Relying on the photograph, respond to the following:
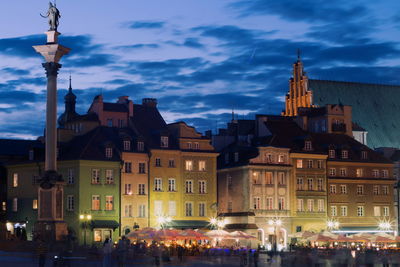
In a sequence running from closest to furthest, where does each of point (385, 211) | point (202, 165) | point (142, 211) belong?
point (142, 211)
point (202, 165)
point (385, 211)

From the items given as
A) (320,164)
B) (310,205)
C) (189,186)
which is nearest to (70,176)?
(189,186)

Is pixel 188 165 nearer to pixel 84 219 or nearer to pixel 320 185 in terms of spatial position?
pixel 84 219

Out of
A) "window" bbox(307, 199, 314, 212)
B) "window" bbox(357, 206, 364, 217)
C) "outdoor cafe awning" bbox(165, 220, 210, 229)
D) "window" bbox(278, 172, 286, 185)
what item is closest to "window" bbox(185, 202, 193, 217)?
"outdoor cafe awning" bbox(165, 220, 210, 229)

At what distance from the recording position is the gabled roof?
125250 millimetres

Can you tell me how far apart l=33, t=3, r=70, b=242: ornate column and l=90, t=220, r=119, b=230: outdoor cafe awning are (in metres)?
17.1

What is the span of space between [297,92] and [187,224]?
41.9 m

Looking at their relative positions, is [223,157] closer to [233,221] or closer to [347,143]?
[233,221]

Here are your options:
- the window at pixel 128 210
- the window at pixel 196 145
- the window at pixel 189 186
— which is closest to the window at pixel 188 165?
the window at pixel 189 186

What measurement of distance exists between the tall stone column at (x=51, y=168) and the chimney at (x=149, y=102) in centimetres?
3315

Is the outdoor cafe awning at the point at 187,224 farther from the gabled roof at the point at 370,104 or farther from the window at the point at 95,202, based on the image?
the gabled roof at the point at 370,104

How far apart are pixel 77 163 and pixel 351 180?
31242mm

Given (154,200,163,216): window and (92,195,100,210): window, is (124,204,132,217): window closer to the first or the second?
(154,200,163,216): window

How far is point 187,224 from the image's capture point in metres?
89.8

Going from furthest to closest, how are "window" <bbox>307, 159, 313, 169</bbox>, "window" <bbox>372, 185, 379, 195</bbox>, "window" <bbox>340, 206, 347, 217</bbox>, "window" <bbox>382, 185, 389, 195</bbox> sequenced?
"window" <bbox>382, 185, 389, 195</bbox>
"window" <bbox>372, 185, 379, 195</bbox>
"window" <bbox>340, 206, 347, 217</bbox>
"window" <bbox>307, 159, 313, 169</bbox>
